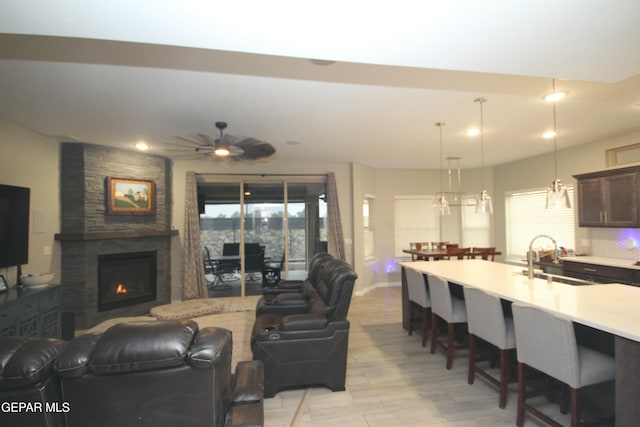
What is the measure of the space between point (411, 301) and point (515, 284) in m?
1.48

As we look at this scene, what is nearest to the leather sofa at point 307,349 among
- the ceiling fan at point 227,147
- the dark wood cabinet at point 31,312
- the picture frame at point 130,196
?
the ceiling fan at point 227,147

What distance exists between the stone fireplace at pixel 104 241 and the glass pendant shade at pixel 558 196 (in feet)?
18.9

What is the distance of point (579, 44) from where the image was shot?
179 centimetres

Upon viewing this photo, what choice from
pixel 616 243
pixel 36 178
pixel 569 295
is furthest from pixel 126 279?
pixel 616 243

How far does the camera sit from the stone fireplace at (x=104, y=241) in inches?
181

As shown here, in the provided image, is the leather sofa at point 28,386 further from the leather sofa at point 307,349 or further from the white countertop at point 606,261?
the white countertop at point 606,261

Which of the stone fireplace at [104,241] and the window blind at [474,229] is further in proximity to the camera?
the window blind at [474,229]

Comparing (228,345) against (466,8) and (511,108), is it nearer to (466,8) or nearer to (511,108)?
(466,8)

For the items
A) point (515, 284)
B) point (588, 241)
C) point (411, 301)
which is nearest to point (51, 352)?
point (515, 284)

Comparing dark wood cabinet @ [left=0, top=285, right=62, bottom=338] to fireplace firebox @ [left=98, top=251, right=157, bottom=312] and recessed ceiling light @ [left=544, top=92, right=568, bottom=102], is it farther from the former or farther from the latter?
recessed ceiling light @ [left=544, top=92, right=568, bottom=102]

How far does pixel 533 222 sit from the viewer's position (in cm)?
634

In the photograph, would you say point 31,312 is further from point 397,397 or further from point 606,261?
point 606,261

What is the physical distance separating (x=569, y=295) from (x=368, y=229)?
4687 millimetres

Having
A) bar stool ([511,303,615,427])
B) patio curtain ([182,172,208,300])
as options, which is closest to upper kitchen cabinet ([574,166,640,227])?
bar stool ([511,303,615,427])
